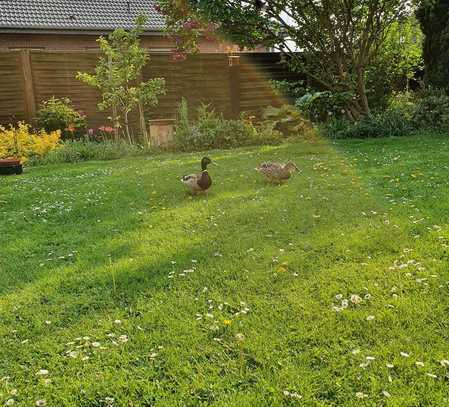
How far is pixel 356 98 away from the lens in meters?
10.4

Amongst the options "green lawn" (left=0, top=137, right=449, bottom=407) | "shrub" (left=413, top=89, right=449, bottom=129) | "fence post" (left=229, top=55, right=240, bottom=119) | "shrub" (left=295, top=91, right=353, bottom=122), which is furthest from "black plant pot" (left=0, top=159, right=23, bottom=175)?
"shrub" (left=413, top=89, right=449, bottom=129)

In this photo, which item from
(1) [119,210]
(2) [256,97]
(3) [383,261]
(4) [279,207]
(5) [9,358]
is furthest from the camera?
(2) [256,97]

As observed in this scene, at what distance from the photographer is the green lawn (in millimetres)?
2008

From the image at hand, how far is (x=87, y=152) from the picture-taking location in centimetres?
888

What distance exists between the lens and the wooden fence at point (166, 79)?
1060 cm

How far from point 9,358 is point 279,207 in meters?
2.75

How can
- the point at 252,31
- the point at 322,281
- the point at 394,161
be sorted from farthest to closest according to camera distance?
the point at 252,31 → the point at 394,161 → the point at 322,281

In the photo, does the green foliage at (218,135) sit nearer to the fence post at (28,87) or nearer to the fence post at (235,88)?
the fence post at (235,88)

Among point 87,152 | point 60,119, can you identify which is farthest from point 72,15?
point 87,152

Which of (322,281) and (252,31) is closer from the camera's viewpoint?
(322,281)

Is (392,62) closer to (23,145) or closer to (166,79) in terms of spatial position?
(166,79)

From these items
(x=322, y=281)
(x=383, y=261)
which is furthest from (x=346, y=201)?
(x=322, y=281)

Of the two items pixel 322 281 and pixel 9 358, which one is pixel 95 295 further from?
pixel 322 281

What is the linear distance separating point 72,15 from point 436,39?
11.1 metres
